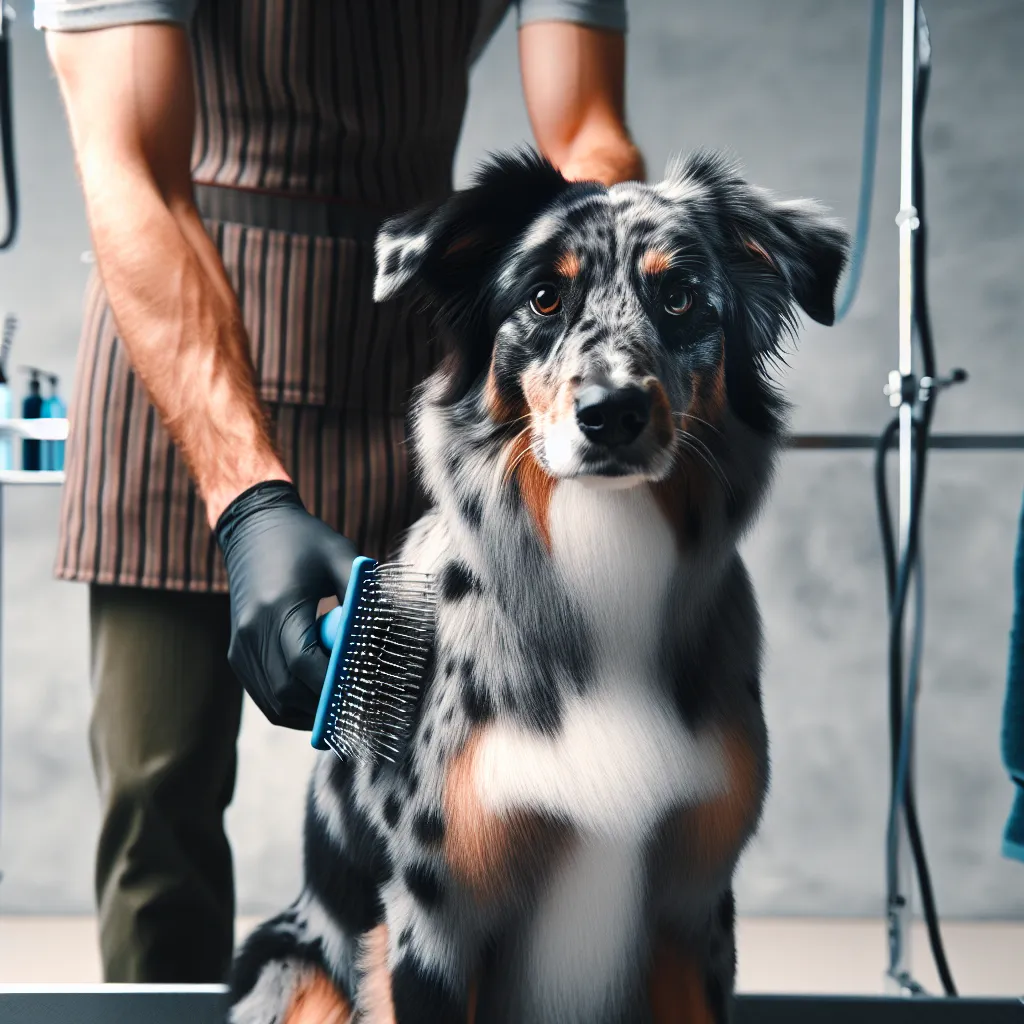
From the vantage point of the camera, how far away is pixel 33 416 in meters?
3.41

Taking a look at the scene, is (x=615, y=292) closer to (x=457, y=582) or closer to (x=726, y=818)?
(x=457, y=582)

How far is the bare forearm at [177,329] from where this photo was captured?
1.03m

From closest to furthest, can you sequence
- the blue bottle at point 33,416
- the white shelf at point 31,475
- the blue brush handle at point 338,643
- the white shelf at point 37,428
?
the blue brush handle at point 338,643, the white shelf at point 31,475, the white shelf at point 37,428, the blue bottle at point 33,416

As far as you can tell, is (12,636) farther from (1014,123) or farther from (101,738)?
(1014,123)

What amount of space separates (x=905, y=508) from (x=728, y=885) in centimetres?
137

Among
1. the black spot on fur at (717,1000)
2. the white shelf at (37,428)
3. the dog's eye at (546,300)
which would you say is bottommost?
the black spot on fur at (717,1000)

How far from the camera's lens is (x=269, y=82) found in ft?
4.03

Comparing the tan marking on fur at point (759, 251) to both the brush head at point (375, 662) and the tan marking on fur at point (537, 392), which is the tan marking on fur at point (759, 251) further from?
the brush head at point (375, 662)

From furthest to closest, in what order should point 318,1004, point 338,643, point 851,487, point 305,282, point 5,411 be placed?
point 851,487, point 5,411, point 305,282, point 318,1004, point 338,643

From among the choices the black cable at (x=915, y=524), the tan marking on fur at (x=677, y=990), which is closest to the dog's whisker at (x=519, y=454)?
the tan marking on fur at (x=677, y=990)

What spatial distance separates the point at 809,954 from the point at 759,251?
313cm

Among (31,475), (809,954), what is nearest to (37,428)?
(31,475)

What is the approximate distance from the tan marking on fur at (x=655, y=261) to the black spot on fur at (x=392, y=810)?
479 mm

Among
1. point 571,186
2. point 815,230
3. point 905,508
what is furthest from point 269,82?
point 905,508
